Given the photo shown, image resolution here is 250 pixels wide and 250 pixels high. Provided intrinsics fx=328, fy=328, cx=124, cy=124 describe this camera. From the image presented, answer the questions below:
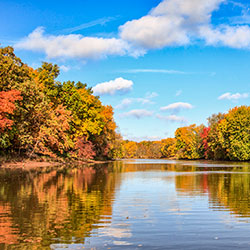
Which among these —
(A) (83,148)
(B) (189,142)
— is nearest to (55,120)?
(A) (83,148)

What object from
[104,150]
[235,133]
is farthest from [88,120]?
[235,133]

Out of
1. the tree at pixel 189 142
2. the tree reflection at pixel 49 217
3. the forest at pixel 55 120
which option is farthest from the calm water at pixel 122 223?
the tree at pixel 189 142

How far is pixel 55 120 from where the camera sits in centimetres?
5166

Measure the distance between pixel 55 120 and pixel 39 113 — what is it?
2911 millimetres

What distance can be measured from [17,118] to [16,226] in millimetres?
40123

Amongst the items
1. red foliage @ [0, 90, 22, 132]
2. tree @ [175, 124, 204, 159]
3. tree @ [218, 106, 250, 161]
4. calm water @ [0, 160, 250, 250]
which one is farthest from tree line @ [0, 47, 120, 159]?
tree @ [175, 124, 204, 159]

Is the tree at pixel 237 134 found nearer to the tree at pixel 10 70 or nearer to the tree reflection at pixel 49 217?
the tree at pixel 10 70

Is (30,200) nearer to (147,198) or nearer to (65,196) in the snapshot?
(65,196)

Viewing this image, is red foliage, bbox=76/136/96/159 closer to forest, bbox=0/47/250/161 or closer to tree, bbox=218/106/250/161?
forest, bbox=0/47/250/161

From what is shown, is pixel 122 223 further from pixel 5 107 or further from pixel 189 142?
pixel 189 142

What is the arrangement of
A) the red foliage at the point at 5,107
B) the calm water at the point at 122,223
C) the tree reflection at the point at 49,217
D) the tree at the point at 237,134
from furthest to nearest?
the tree at the point at 237,134, the red foliage at the point at 5,107, the tree reflection at the point at 49,217, the calm water at the point at 122,223

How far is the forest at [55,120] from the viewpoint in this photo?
4266cm

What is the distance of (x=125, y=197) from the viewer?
1521 cm

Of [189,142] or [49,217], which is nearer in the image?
[49,217]
